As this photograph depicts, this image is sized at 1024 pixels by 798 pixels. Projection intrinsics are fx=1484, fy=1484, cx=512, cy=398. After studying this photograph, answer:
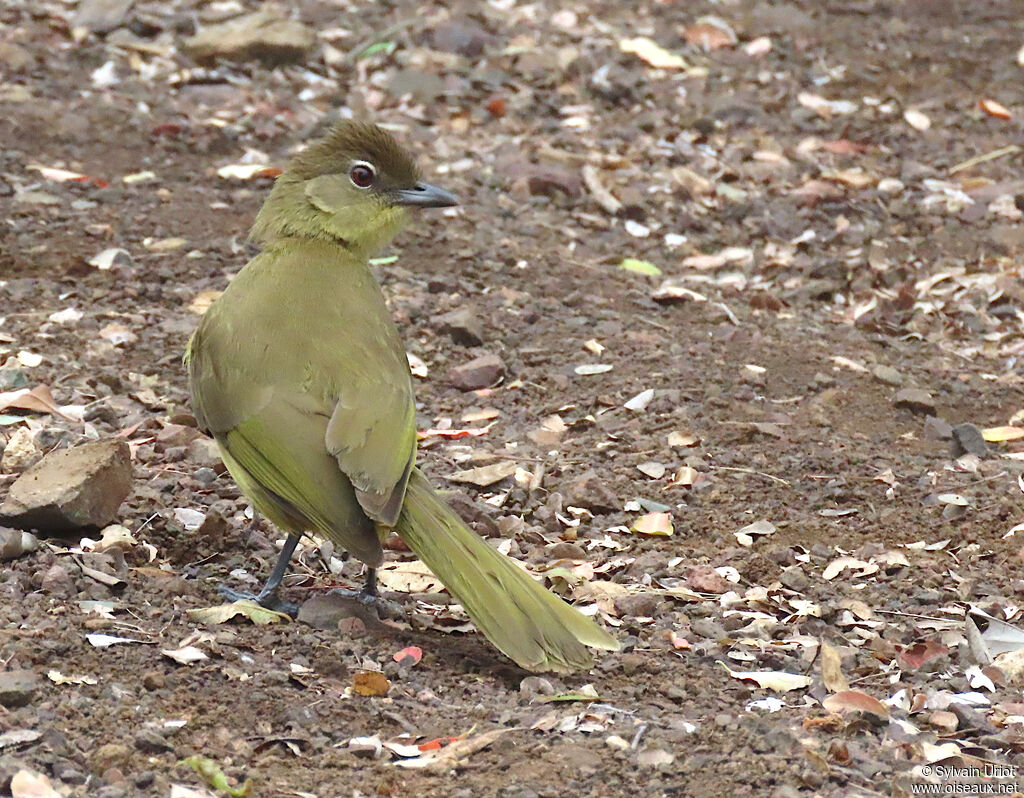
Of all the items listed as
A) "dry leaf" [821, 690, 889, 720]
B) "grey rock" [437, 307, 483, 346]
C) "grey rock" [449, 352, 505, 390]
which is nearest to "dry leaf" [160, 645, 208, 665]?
"dry leaf" [821, 690, 889, 720]

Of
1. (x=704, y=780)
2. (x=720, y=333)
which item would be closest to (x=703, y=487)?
(x=720, y=333)

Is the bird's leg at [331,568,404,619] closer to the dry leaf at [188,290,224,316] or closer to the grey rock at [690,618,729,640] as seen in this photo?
the grey rock at [690,618,729,640]

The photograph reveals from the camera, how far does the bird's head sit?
18.1 ft

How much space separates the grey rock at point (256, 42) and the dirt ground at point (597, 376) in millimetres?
114

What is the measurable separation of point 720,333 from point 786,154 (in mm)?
2624

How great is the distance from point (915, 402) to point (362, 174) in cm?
269

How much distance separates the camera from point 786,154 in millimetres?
9508

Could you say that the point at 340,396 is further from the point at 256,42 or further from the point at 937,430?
the point at 256,42

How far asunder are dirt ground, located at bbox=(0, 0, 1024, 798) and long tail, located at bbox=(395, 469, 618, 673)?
11cm

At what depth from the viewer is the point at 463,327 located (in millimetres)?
7023

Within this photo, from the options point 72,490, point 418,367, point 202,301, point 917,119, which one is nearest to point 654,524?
point 418,367

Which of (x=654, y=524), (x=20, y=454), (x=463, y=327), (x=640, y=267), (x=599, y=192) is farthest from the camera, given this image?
(x=599, y=192)

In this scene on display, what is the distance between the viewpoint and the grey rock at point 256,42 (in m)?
9.96

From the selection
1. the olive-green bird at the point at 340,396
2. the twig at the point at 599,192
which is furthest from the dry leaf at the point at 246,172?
the olive-green bird at the point at 340,396
